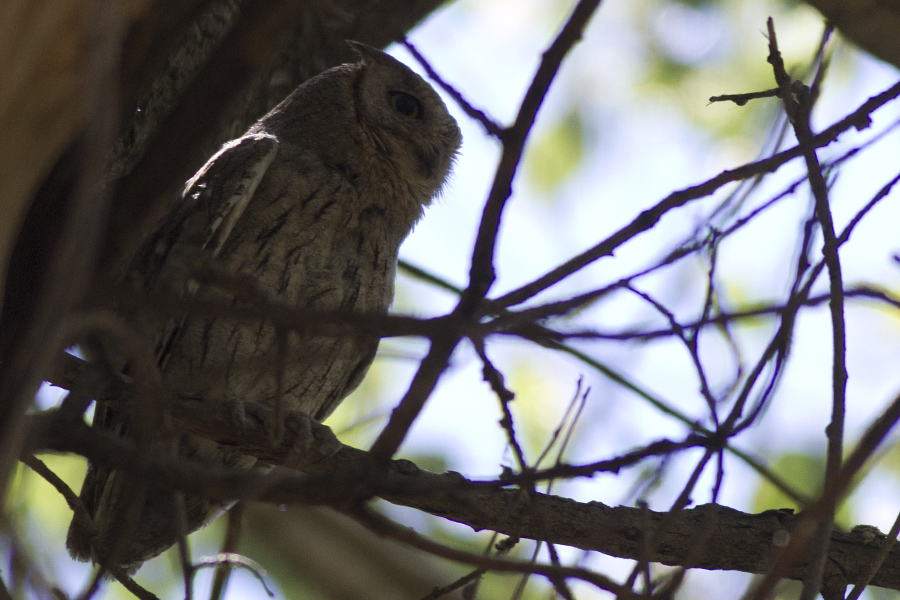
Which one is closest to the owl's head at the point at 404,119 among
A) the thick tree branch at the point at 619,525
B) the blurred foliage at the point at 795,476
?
the thick tree branch at the point at 619,525

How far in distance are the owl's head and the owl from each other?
0.01 m

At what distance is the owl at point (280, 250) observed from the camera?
7.84ft

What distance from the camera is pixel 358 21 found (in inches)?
52.2

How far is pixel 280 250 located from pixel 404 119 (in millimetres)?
935

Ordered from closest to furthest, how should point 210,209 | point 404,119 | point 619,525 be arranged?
point 619,525, point 210,209, point 404,119

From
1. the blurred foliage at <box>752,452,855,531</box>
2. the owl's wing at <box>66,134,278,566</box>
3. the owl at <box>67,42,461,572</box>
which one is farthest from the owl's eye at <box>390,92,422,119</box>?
the blurred foliage at <box>752,452,855,531</box>

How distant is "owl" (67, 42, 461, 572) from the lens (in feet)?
7.84

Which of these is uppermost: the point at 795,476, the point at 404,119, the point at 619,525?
the point at 404,119

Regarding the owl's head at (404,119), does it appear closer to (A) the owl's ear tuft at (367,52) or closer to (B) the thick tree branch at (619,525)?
(A) the owl's ear tuft at (367,52)

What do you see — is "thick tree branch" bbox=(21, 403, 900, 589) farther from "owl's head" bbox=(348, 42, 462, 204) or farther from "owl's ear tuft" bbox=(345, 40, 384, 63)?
"owl's ear tuft" bbox=(345, 40, 384, 63)

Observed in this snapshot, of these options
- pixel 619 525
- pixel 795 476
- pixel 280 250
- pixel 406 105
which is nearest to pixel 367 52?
pixel 406 105

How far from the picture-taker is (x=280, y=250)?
8.13 ft

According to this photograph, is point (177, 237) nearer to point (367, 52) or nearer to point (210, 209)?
point (210, 209)

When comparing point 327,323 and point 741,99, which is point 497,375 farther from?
point 741,99
